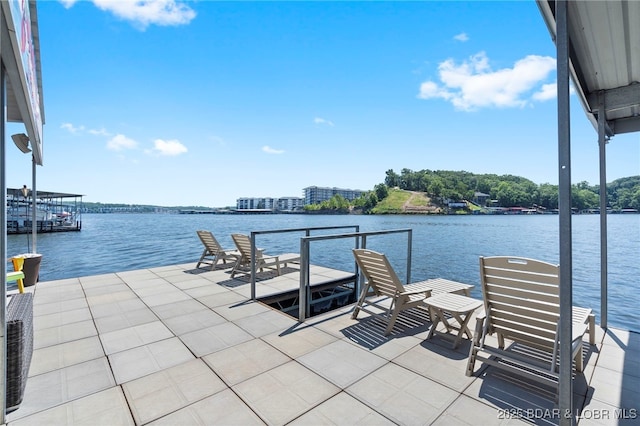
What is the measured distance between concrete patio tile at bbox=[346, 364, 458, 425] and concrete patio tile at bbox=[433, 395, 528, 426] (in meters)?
0.05

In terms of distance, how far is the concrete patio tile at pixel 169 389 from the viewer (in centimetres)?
215

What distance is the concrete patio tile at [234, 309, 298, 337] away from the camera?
11.8ft

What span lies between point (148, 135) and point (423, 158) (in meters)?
95.6

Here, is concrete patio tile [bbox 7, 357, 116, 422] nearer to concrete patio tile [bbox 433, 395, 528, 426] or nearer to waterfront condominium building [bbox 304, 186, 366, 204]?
concrete patio tile [bbox 433, 395, 528, 426]

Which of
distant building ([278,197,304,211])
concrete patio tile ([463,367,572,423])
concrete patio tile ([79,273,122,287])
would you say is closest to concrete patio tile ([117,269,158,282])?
concrete patio tile ([79,273,122,287])

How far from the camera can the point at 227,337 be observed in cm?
340

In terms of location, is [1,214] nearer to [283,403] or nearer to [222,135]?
[283,403]

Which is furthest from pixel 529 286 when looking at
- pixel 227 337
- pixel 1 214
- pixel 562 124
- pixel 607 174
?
pixel 1 214

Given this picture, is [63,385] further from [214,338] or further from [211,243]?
[211,243]

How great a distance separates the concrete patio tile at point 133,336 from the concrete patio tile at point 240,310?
754 mm

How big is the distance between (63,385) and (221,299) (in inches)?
95.6

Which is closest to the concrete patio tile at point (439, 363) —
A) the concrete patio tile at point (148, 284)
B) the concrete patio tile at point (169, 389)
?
the concrete patio tile at point (169, 389)

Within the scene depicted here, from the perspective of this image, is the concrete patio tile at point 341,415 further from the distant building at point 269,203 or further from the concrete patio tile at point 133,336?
the distant building at point 269,203

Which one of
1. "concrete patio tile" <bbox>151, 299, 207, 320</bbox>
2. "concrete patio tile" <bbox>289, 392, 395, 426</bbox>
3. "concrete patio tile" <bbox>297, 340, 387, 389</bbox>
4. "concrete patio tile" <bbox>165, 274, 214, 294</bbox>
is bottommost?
"concrete patio tile" <bbox>297, 340, 387, 389</bbox>
